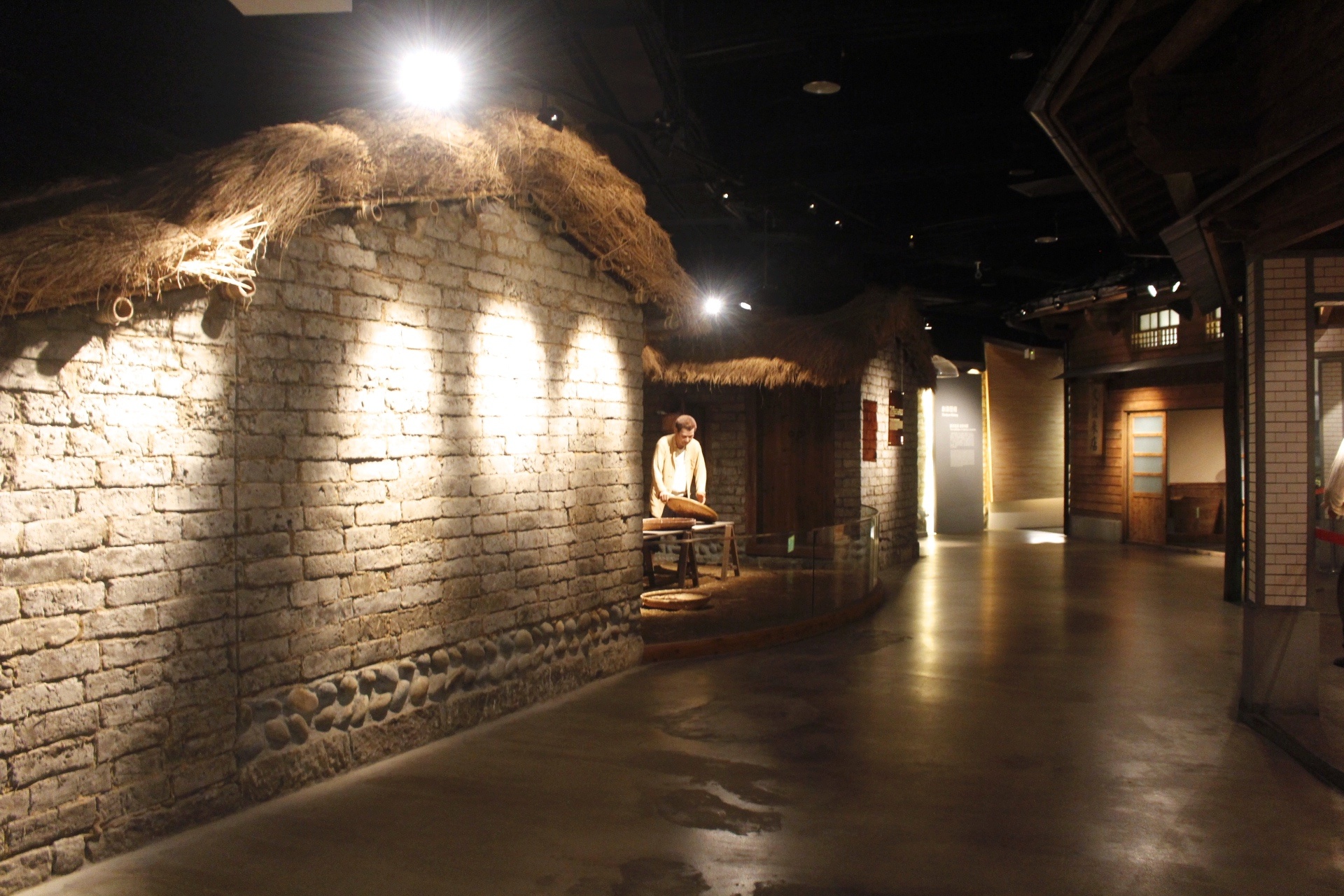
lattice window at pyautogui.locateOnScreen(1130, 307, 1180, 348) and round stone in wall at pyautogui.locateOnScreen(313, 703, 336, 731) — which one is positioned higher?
lattice window at pyautogui.locateOnScreen(1130, 307, 1180, 348)

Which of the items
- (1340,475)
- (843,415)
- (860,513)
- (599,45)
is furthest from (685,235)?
(1340,475)

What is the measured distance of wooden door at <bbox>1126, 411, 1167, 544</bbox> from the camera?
49.9ft

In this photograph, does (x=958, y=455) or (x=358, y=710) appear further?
(x=958, y=455)

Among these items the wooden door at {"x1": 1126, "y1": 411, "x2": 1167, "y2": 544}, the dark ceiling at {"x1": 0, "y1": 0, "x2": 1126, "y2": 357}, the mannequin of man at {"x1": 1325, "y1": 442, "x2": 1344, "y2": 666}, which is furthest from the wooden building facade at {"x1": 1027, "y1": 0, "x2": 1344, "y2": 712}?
the wooden door at {"x1": 1126, "y1": 411, "x2": 1167, "y2": 544}

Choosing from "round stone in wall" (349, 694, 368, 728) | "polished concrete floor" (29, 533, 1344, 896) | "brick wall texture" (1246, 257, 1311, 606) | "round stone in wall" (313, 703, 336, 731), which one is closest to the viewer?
"polished concrete floor" (29, 533, 1344, 896)

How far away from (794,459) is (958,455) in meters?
5.85

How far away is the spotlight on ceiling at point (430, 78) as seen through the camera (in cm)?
494

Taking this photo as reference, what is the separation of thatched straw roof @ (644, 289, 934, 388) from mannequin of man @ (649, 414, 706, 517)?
53.6 inches

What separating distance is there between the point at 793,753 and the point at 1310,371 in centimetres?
376

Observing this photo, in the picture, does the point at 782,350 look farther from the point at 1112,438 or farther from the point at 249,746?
the point at 249,746

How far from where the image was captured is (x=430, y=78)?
16.4 ft

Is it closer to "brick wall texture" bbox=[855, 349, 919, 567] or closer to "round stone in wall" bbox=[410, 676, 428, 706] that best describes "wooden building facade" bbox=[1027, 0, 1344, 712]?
"round stone in wall" bbox=[410, 676, 428, 706]

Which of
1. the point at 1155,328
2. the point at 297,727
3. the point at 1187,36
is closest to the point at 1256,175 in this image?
the point at 1187,36

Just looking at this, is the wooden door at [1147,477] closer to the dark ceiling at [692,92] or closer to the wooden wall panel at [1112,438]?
the wooden wall panel at [1112,438]
